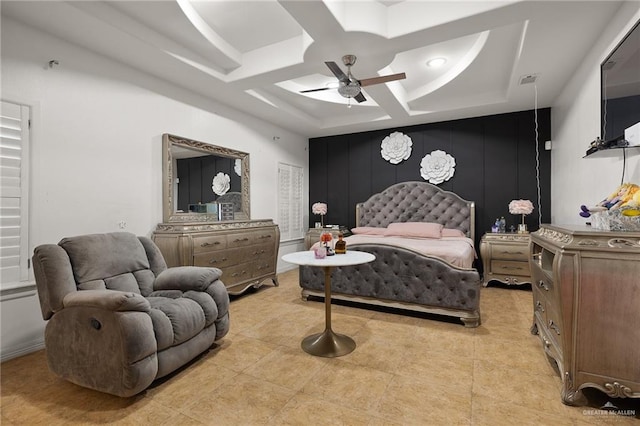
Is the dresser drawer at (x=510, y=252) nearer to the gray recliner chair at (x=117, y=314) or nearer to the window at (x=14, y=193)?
the gray recliner chair at (x=117, y=314)

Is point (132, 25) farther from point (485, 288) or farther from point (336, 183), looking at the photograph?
point (485, 288)

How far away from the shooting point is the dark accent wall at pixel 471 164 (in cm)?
479

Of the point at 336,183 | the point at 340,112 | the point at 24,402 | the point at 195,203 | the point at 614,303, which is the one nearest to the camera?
the point at 614,303

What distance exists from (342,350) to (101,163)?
2962 mm

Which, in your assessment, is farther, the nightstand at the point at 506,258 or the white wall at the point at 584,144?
the nightstand at the point at 506,258

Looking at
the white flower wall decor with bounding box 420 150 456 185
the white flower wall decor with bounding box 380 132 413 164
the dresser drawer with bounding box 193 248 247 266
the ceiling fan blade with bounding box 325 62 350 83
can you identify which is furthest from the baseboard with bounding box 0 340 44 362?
the white flower wall decor with bounding box 420 150 456 185

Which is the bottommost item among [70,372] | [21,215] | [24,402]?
[24,402]

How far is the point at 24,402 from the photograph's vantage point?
6.25 ft

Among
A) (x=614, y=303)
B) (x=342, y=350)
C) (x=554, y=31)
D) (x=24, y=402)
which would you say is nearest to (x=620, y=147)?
(x=614, y=303)

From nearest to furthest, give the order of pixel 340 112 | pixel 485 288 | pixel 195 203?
pixel 195 203 → pixel 485 288 → pixel 340 112

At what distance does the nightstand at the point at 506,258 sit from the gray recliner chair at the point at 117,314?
3.85 metres

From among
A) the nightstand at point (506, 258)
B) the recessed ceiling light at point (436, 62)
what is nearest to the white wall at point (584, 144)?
the nightstand at point (506, 258)

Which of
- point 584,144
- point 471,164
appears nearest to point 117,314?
point 584,144

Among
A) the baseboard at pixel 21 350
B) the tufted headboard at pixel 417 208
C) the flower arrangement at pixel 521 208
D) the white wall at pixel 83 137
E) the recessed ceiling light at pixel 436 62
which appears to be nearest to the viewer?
the baseboard at pixel 21 350
